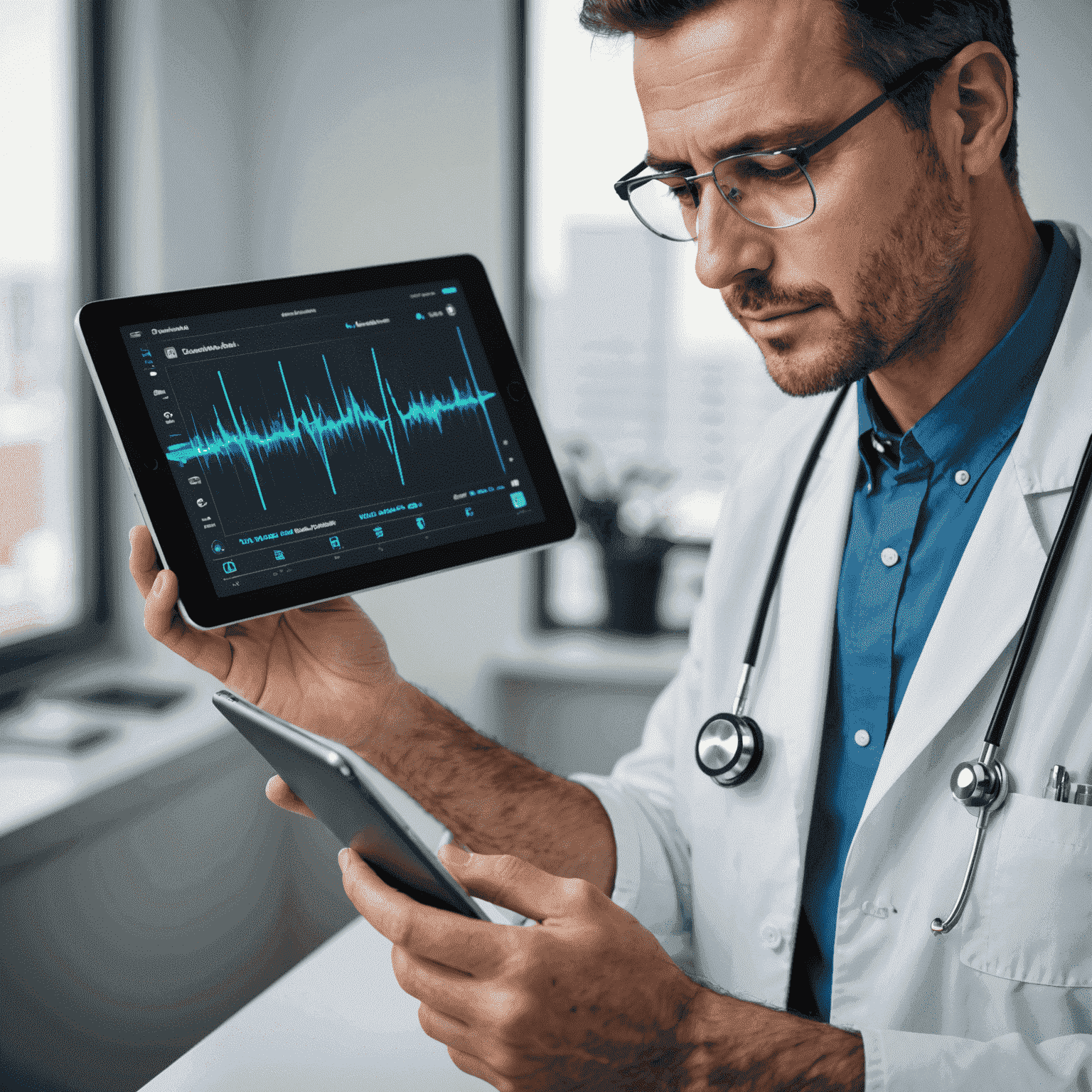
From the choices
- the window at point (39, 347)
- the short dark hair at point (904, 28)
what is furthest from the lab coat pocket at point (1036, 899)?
the window at point (39, 347)

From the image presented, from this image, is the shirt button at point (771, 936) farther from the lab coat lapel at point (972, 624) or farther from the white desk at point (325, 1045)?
the white desk at point (325, 1045)

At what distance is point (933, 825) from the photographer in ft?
3.15

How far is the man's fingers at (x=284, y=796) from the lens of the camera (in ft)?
2.93

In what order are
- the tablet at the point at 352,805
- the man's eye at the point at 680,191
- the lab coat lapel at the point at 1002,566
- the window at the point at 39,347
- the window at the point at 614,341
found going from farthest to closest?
the window at the point at 614,341
the window at the point at 39,347
the man's eye at the point at 680,191
the lab coat lapel at the point at 1002,566
the tablet at the point at 352,805

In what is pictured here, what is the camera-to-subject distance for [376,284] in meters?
1.00

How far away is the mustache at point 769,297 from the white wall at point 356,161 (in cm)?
129

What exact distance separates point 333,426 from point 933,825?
688mm

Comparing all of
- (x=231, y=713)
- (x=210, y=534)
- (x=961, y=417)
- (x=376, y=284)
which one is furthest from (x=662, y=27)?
(x=231, y=713)

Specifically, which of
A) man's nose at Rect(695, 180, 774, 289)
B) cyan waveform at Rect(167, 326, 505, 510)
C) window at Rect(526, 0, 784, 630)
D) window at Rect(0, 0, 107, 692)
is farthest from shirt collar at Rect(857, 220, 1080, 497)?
window at Rect(0, 0, 107, 692)

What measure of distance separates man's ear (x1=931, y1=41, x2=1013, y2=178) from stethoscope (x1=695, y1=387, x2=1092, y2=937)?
31cm

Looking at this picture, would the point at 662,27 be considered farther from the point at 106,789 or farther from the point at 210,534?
the point at 106,789

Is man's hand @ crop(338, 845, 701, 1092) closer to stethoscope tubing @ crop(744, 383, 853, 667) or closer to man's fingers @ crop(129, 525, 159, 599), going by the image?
man's fingers @ crop(129, 525, 159, 599)

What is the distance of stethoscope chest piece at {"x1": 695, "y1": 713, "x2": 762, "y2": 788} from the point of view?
1090mm

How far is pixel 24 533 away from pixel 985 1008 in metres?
1.84
